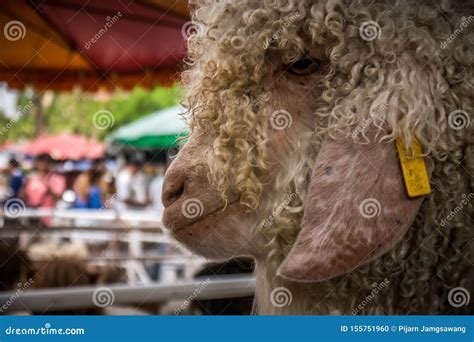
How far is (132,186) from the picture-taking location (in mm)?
4719

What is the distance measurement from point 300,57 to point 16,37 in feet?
4.64

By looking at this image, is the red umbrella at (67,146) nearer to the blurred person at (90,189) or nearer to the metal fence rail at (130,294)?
the blurred person at (90,189)

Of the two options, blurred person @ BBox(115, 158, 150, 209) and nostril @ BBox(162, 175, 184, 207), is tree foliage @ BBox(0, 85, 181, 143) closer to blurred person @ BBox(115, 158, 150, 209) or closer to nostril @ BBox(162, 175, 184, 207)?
blurred person @ BBox(115, 158, 150, 209)

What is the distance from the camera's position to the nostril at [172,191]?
172 cm

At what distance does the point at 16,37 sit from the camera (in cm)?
270

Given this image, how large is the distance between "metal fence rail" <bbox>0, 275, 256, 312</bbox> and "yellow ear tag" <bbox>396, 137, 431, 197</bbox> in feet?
3.14

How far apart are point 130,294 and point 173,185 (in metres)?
1.16

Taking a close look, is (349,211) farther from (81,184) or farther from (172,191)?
(81,184)

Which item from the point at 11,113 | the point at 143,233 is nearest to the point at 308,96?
the point at 11,113

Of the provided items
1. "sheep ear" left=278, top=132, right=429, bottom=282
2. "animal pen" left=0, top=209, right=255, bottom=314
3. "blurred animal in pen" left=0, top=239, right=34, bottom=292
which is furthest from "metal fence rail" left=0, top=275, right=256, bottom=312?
"blurred animal in pen" left=0, top=239, right=34, bottom=292

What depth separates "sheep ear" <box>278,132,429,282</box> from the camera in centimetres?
158

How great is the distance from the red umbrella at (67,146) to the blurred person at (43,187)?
100 millimetres

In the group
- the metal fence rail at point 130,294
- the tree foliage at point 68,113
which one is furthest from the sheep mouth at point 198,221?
the tree foliage at point 68,113

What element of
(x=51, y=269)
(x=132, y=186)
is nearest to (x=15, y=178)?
(x=51, y=269)
